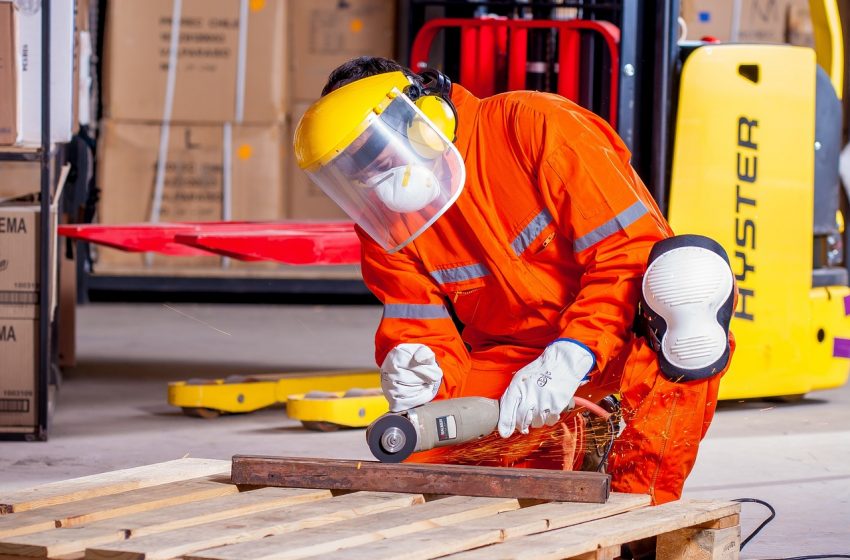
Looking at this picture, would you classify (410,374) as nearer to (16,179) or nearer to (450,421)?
(450,421)

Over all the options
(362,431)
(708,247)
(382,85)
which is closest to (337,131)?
(382,85)

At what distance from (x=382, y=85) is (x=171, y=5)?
19.7 ft

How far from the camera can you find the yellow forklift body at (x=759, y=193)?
5.34 m

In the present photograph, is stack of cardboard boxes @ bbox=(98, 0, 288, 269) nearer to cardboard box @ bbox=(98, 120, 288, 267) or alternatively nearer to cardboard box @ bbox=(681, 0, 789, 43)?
cardboard box @ bbox=(98, 120, 288, 267)

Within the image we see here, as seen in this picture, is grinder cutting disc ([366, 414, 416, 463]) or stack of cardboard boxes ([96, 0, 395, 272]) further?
stack of cardboard boxes ([96, 0, 395, 272])

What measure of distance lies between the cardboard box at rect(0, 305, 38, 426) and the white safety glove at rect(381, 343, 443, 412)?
2.09m

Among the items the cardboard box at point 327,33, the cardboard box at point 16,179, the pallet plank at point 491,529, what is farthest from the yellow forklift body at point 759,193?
the cardboard box at point 16,179

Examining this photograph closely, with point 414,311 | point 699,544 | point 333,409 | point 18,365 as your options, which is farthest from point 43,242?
point 699,544

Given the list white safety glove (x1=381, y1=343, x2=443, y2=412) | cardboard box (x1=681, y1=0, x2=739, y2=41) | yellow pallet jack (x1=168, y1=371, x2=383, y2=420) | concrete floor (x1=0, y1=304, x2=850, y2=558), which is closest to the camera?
white safety glove (x1=381, y1=343, x2=443, y2=412)

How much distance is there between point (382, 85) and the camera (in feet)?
9.82

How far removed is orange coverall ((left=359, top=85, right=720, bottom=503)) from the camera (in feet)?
10.1

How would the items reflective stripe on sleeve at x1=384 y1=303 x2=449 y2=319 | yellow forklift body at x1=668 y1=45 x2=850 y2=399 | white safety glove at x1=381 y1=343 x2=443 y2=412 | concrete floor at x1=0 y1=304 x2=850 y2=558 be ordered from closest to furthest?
1. white safety glove at x1=381 y1=343 x2=443 y2=412
2. reflective stripe on sleeve at x1=384 y1=303 x2=449 y2=319
3. concrete floor at x1=0 y1=304 x2=850 y2=558
4. yellow forklift body at x1=668 y1=45 x2=850 y2=399

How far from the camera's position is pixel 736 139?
211 inches

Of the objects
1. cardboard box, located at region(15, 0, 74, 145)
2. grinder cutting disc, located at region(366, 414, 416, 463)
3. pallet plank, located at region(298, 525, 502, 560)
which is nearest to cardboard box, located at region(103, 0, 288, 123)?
cardboard box, located at region(15, 0, 74, 145)
